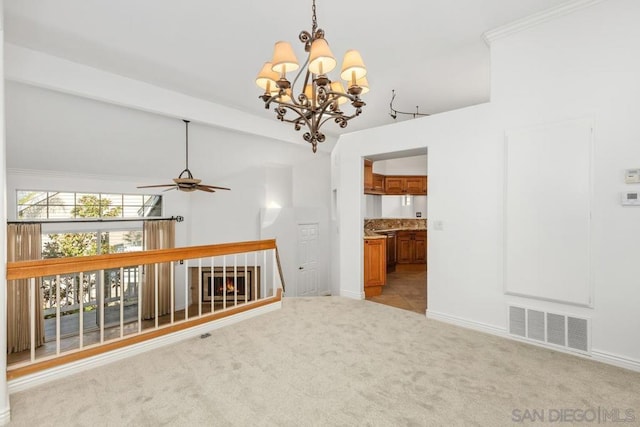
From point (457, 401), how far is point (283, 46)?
2724 millimetres

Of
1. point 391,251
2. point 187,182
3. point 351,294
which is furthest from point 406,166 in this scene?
point 187,182

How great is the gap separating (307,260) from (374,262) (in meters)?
2.82

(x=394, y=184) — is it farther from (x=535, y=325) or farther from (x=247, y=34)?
(x=247, y=34)

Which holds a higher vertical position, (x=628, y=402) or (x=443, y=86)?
(x=443, y=86)

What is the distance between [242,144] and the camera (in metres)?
6.58

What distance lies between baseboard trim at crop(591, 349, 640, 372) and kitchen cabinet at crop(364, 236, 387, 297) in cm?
273

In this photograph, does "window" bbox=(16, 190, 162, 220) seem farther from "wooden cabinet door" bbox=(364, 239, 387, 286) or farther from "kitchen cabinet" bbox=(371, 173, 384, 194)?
"kitchen cabinet" bbox=(371, 173, 384, 194)

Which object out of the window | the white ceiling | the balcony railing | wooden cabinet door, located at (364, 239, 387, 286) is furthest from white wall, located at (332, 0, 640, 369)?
the window

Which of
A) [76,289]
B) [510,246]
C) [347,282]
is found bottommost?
[76,289]

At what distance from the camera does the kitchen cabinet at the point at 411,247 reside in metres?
7.39

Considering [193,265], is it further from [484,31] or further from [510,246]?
[484,31]

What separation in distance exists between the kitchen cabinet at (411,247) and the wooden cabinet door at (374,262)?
2494 millimetres

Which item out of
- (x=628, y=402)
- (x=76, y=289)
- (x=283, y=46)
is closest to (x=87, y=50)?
(x=283, y=46)

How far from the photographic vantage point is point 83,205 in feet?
17.9
